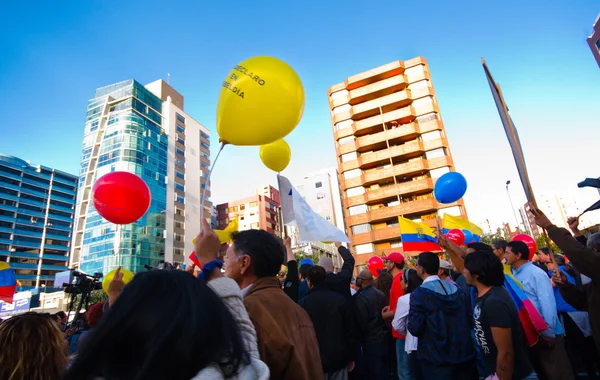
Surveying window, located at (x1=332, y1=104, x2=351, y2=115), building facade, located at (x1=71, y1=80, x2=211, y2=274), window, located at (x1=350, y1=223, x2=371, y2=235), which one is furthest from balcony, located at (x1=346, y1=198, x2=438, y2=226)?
building facade, located at (x1=71, y1=80, x2=211, y2=274)

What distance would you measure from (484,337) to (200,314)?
2.69 meters

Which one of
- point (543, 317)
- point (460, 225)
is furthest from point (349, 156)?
point (543, 317)

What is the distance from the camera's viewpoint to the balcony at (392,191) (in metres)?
35.5

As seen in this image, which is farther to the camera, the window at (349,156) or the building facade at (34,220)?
the building facade at (34,220)

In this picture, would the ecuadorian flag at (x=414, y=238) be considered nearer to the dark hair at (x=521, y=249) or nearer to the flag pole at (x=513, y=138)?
the dark hair at (x=521, y=249)

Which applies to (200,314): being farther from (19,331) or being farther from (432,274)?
(432,274)

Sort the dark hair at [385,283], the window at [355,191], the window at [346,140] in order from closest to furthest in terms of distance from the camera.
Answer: the dark hair at [385,283], the window at [355,191], the window at [346,140]

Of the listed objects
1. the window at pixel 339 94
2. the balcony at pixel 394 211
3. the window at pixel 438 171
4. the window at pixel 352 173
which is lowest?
the balcony at pixel 394 211

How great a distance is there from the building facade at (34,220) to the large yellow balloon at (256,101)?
8407 cm

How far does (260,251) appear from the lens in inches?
82.4

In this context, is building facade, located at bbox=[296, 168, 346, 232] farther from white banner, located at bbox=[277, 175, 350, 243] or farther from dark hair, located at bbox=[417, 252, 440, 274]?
dark hair, located at bbox=[417, 252, 440, 274]

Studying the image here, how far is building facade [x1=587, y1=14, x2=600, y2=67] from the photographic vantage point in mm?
33375

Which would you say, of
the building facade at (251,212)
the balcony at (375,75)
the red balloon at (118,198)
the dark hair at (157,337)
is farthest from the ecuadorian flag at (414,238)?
the building facade at (251,212)

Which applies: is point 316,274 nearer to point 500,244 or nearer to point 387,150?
point 500,244
